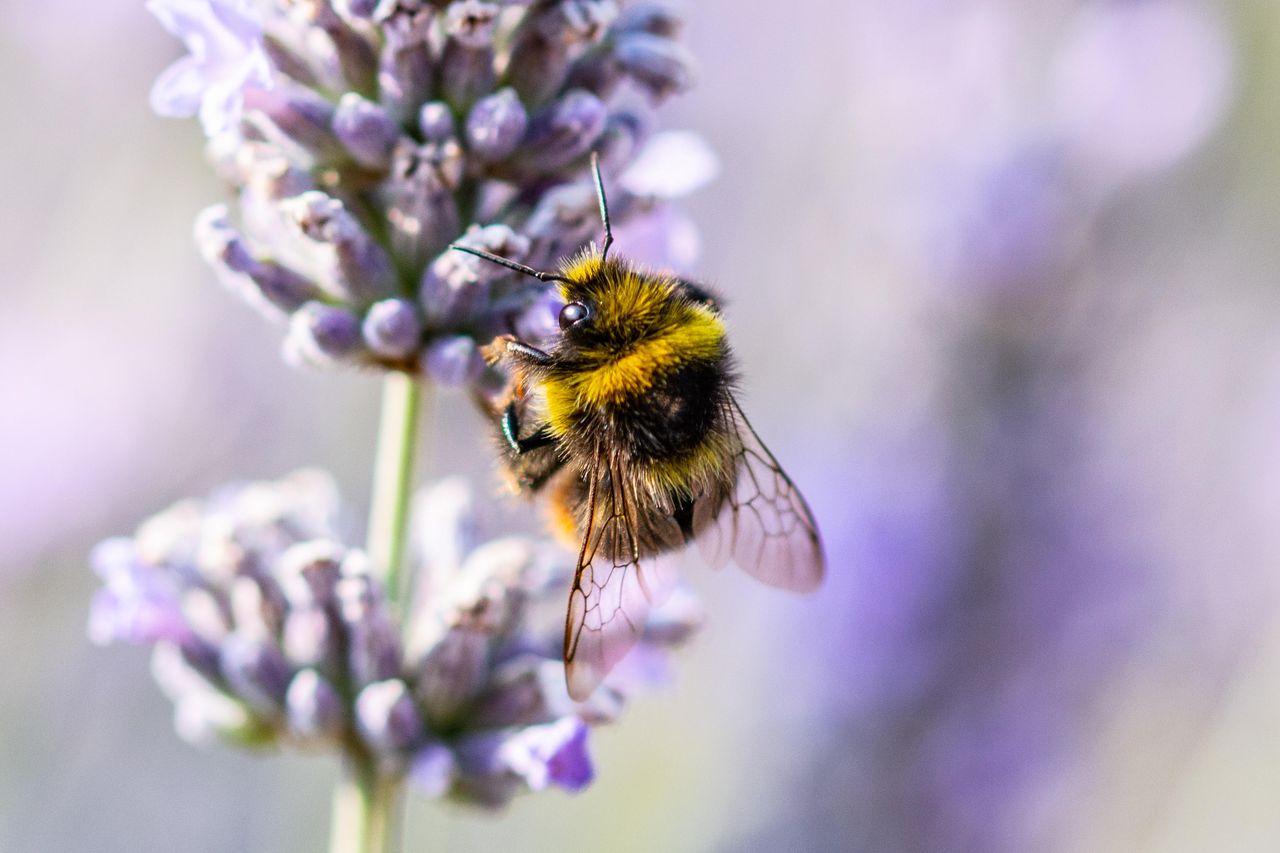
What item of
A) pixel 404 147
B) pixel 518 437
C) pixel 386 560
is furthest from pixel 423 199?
pixel 386 560

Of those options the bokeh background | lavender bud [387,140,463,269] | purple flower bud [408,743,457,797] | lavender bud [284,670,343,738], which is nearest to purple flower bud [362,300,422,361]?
lavender bud [387,140,463,269]

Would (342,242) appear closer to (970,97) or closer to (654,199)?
(654,199)

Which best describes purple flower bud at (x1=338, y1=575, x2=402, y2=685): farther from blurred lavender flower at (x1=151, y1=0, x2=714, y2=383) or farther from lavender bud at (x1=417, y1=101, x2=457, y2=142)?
lavender bud at (x1=417, y1=101, x2=457, y2=142)

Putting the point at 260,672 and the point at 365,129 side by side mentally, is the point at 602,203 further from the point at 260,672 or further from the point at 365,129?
the point at 260,672

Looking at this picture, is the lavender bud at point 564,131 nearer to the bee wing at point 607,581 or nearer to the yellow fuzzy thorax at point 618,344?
the yellow fuzzy thorax at point 618,344

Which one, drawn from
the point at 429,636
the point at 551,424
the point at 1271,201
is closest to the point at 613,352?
the point at 551,424
